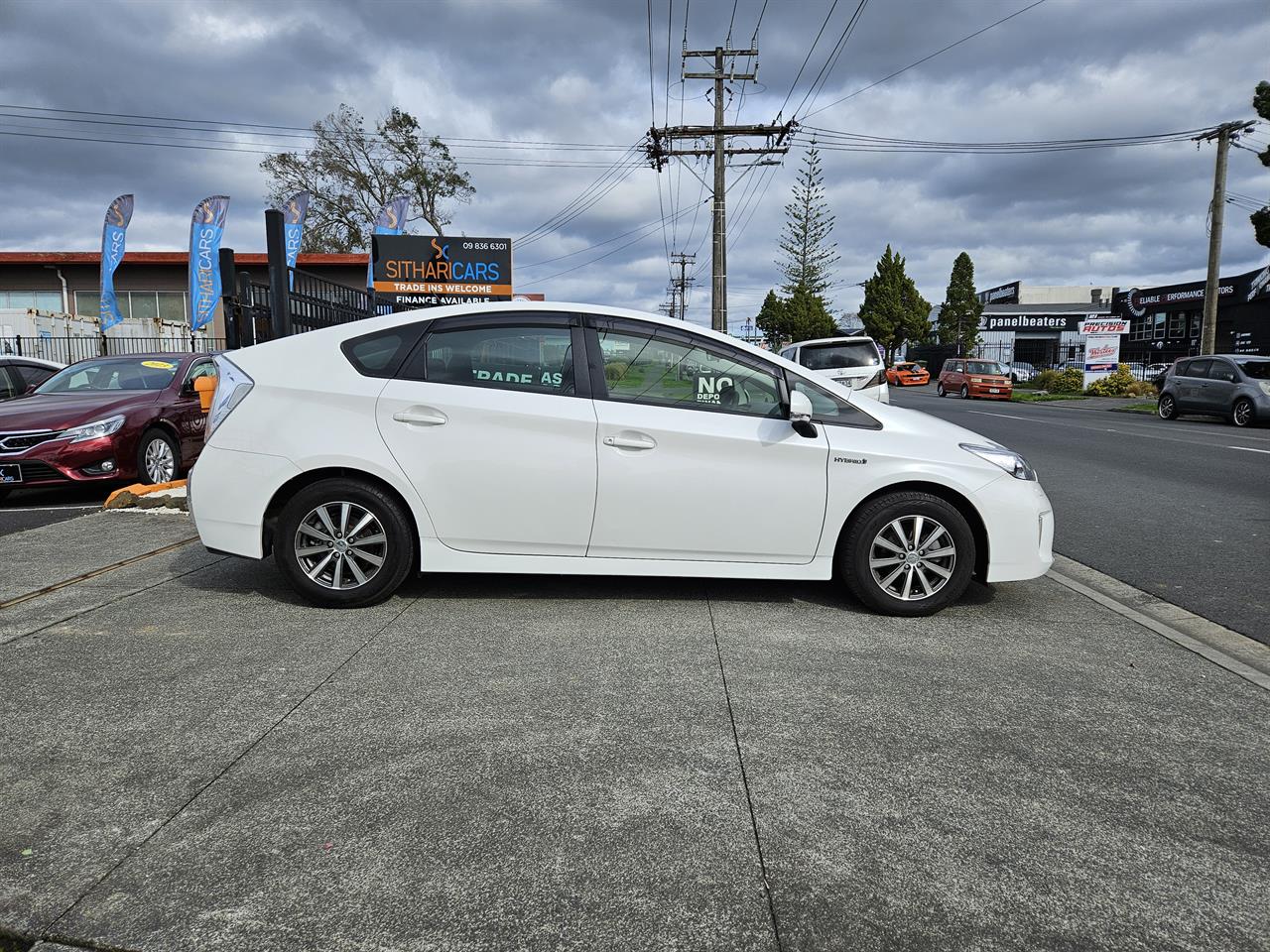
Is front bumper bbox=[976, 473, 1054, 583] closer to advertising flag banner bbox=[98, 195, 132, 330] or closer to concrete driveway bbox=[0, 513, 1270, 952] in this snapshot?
concrete driveway bbox=[0, 513, 1270, 952]

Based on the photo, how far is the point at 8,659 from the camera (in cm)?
396

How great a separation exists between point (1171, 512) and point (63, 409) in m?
11.0

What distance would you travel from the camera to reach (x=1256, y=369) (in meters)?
20.1

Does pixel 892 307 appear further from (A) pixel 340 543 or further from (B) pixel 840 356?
(A) pixel 340 543

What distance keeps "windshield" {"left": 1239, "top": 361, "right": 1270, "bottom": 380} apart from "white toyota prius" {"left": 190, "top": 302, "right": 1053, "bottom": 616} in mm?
19798

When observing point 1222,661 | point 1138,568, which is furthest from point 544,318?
point 1138,568

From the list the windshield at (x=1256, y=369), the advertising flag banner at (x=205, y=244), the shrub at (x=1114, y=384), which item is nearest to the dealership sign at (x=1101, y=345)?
the shrub at (x=1114, y=384)

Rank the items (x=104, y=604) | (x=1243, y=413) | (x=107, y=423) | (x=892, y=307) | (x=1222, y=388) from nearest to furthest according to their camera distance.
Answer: (x=104, y=604) < (x=107, y=423) < (x=1243, y=413) < (x=1222, y=388) < (x=892, y=307)

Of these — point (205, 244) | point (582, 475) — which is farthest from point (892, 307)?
point (582, 475)

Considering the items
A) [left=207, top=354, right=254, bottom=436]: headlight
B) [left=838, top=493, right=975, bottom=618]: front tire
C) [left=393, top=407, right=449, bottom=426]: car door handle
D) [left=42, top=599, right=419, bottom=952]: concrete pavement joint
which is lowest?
[left=42, top=599, right=419, bottom=952]: concrete pavement joint

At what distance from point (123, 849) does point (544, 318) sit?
328 centimetres

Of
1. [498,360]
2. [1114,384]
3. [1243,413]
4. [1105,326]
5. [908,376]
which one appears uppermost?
[1105,326]

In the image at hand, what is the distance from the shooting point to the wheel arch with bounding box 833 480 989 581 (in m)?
4.69

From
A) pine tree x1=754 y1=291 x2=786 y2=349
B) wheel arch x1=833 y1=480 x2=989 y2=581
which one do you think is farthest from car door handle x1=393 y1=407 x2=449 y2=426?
pine tree x1=754 y1=291 x2=786 y2=349
